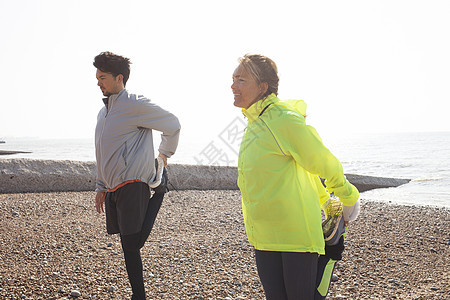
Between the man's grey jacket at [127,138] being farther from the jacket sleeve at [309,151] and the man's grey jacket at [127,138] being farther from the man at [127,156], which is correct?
the jacket sleeve at [309,151]

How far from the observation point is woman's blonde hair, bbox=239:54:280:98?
178 centimetres

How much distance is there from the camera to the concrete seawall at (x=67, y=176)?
869 centimetres

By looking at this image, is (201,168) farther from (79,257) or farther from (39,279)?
(39,279)

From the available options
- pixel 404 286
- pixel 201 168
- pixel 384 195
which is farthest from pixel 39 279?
pixel 384 195

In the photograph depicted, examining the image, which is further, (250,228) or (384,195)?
(384,195)

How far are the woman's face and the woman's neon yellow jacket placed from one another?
63 mm

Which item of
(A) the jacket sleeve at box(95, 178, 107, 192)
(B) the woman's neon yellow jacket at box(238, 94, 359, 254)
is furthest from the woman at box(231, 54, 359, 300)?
(A) the jacket sleeve at box(95, 178, 107, 192)

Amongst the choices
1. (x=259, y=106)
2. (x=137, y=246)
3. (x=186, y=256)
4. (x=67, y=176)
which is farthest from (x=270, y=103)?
(x=67, y=176)

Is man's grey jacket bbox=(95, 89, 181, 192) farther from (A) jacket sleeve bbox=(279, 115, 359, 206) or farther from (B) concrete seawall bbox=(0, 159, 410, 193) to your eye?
(B) concrete seawall bbox=(0, 159, 410, 193)

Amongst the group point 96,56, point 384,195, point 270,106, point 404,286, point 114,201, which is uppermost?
point 96,56

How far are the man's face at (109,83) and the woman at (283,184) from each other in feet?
3.95

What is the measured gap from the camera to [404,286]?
3727 millimetres

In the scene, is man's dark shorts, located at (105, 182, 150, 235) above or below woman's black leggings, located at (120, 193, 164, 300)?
above

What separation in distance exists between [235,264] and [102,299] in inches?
61.8
